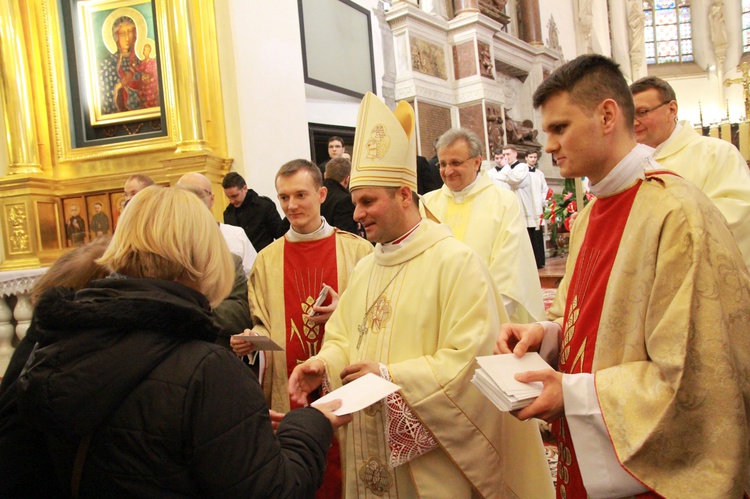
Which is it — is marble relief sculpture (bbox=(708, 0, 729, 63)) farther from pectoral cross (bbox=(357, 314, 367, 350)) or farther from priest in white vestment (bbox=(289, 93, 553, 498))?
pectoral cross (bbox=(357, 314, 367, 350))

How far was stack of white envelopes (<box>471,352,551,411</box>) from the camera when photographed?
1.39 metres

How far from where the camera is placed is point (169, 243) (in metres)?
1.36

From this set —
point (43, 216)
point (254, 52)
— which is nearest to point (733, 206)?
point (254, 52)

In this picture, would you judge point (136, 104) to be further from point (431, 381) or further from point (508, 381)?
point (508, 381)

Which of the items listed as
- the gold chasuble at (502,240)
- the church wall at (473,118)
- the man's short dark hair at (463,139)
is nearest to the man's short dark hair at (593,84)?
the gold chasuble at (502,240)

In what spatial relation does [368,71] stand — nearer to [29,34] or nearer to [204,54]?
[204,54]

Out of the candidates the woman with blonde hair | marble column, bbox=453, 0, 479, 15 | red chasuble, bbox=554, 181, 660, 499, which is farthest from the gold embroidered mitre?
marble column, bbox=453, 0, 479, 15

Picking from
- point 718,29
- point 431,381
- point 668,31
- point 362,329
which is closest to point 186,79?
point 362,329

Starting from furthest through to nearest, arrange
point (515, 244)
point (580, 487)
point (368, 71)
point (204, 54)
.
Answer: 1. point (368, 71)
2. point (204, 54)
3. point (515, 244)
4. point (580, 487)

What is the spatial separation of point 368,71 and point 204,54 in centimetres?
402

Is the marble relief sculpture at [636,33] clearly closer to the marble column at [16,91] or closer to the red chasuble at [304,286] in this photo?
the marble column at [16,91]

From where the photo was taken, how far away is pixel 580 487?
1.62 metres

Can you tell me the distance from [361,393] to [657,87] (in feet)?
7.53

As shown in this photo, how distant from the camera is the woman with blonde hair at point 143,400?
Result: 1156mm
